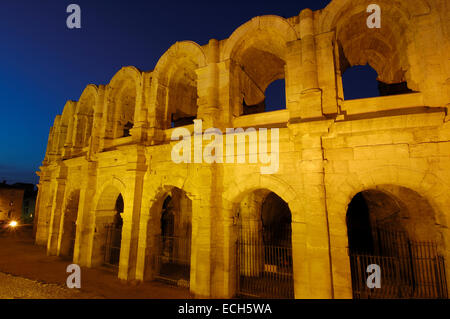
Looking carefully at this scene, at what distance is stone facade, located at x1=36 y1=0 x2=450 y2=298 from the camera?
16.7 ft

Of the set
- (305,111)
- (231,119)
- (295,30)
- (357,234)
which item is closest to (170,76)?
(231,119)

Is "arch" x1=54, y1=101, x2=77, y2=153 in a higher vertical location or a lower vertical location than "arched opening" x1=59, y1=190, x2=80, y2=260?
higher

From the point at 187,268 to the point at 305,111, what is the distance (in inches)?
305

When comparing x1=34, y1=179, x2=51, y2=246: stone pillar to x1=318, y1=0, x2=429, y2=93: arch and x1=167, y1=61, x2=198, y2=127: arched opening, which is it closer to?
x1=167, y1=61, x2=198, y2=127: arched opening

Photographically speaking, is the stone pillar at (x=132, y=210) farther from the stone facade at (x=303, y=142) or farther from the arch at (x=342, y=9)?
the arch at (x=342, y=9)

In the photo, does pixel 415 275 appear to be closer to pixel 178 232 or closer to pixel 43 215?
pixel 178 232

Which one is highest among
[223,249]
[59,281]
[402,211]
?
[402,211]

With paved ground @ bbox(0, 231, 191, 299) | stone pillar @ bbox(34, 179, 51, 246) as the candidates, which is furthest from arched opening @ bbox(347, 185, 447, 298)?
stone pillar @ bbox(34, 179, 51, 246)

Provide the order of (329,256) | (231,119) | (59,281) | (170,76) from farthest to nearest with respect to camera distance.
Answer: (170,76)
(59,281)
(231,119)
(329,256)

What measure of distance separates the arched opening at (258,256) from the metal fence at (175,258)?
7.06ft

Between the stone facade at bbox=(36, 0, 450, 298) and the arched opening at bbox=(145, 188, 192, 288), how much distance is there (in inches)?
6.1

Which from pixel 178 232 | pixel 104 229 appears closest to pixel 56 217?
pixel 104 229
